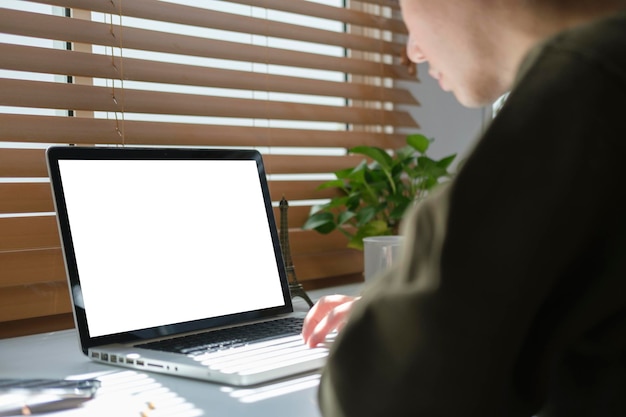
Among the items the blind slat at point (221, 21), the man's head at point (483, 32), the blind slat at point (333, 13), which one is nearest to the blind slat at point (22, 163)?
the blind slat at point (221, 21)

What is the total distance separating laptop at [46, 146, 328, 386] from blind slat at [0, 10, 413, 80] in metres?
0.28

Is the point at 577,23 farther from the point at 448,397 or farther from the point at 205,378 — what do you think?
the point at 205,378

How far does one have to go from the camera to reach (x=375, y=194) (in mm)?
1774

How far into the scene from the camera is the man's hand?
100cm

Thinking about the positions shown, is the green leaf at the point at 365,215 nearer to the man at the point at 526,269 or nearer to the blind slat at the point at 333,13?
the blind slat at the point at 333,13

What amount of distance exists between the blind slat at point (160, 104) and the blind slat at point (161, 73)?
0.03 metres

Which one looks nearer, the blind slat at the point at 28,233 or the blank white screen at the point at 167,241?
the blank white screen at the point at 167,241

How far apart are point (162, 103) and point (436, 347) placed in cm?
113

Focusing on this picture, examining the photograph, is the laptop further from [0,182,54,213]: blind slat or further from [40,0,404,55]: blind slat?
[40,0,404,55]: blind slat

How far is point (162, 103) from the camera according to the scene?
1512 mm

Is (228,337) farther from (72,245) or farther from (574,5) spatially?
(574,5)

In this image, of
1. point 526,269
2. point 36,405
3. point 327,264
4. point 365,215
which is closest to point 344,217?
Result: point 365,215

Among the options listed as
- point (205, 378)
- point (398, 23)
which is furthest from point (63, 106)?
point (398, 23)

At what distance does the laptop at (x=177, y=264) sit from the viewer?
1.06 meters
